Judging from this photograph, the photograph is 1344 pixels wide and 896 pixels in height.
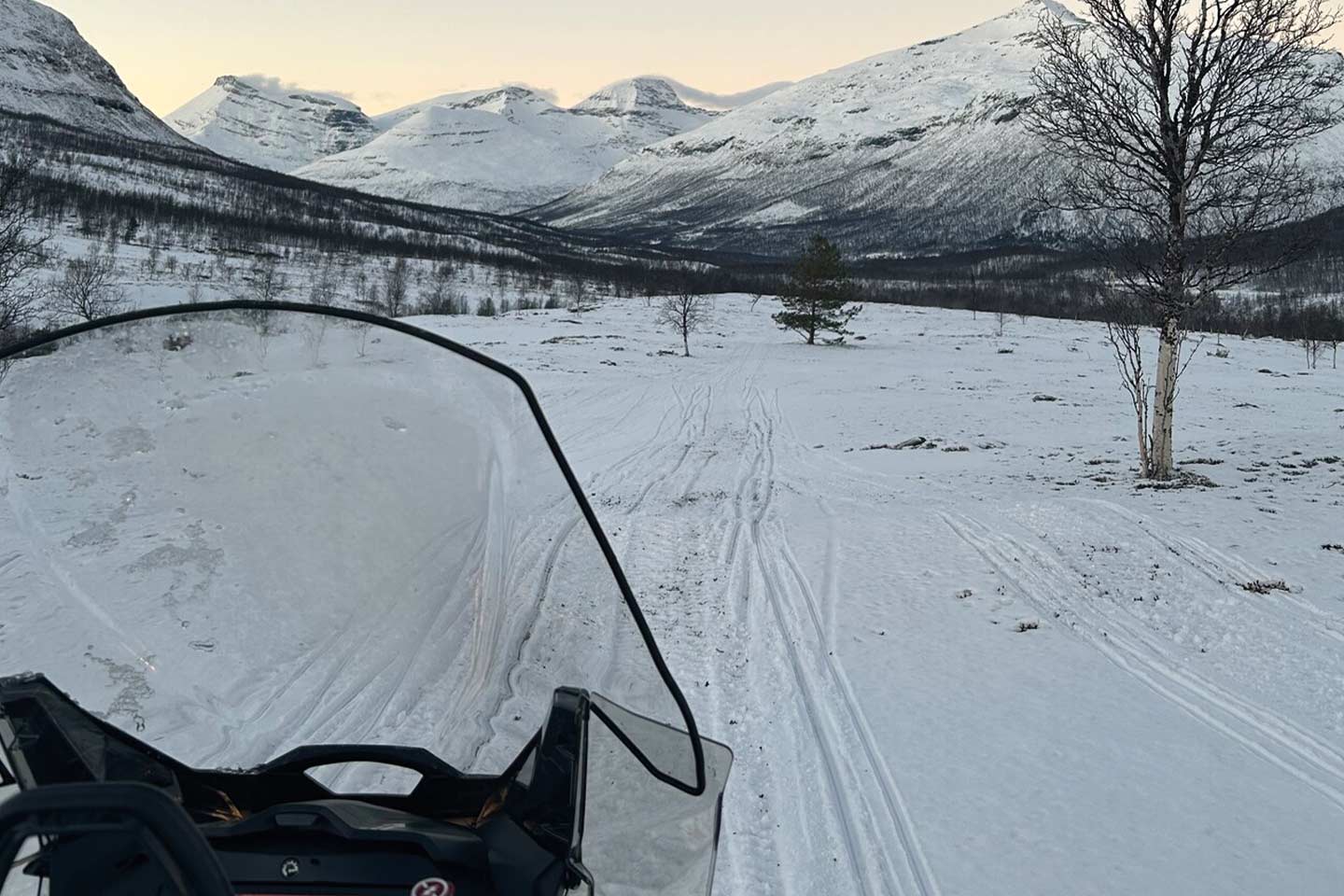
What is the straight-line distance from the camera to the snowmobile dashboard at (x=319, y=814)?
142 cm

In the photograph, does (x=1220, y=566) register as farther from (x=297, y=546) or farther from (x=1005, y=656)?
(x=297, y=546)

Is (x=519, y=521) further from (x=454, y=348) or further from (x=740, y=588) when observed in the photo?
(x=740, y=588)

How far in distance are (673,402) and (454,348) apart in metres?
20.7

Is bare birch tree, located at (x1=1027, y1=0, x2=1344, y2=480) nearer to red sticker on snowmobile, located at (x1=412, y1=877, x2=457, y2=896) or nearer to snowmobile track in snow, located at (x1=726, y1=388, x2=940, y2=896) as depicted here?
snowmobile track in snow, located at (x1=726, y1=388, x2=940, y2=896)

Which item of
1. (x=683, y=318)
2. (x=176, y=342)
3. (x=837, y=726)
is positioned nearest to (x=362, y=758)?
(x=176, y=342)

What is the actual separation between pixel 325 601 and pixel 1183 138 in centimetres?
1139

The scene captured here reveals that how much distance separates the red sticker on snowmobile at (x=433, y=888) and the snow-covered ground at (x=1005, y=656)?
984 mm

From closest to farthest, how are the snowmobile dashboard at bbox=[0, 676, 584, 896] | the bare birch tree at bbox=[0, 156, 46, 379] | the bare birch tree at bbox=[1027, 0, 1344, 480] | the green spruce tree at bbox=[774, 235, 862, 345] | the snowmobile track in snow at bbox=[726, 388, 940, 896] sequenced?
the snowmobile dashboard at bbox=[0, 676, 584, 896], the snowmobile track in snow at bbox=[726, 388, 940, 896], the bare birch tree at bbox=[1027, 0, 1344, 480], the bare birch tree at bbox=[0, 156, 46, 379], the green spruce tree at bbox=[774, 235, 862, 345]

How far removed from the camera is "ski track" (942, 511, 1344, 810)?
13.5ft

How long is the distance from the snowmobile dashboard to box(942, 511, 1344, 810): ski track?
157 inches

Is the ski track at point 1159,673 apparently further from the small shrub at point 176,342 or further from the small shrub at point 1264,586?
the small shrub at point 176,342

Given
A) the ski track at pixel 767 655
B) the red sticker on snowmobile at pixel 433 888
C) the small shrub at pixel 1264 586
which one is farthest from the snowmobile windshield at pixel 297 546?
the small shrub at pixel 1264 586

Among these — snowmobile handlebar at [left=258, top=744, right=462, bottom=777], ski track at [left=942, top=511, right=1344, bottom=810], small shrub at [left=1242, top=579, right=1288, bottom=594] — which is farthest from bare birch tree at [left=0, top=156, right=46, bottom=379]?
small shrub at [left=1242, top=579, right=1288, bottom=594]

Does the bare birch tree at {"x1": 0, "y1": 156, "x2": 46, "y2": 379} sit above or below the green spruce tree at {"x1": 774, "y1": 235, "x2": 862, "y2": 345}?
below
